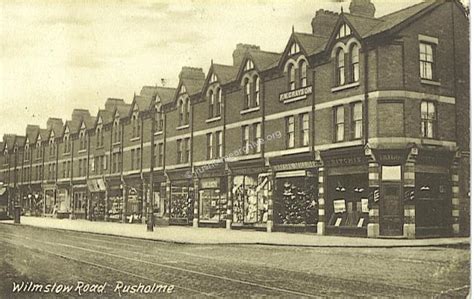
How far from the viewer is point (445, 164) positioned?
798 centimetres

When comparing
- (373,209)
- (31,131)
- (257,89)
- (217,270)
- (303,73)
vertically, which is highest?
(303,73)

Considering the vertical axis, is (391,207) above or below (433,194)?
below

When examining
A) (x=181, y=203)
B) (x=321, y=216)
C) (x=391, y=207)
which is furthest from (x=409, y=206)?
(x=181, y=203)

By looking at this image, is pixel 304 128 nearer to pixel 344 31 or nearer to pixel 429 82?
pixel 344 31

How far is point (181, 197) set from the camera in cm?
992

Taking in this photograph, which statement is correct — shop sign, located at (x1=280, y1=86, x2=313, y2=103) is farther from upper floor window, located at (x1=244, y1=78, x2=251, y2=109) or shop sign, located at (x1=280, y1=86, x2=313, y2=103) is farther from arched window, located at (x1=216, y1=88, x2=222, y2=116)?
arched window, located at (x1=216, y1=88, x2=222, y2=116)

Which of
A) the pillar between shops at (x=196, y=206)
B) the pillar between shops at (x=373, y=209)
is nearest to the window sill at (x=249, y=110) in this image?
the pillar between shops at (x=196, y=206)

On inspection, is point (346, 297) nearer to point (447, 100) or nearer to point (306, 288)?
point (306, 288)

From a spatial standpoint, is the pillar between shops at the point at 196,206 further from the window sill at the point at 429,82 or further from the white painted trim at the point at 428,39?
the white painted trim at the point at 428,39

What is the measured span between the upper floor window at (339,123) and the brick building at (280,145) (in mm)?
19

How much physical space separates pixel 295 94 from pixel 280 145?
78 centimetres

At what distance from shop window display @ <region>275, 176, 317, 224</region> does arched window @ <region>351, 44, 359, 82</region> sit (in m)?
1.86

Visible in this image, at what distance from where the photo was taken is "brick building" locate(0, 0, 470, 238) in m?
8.54

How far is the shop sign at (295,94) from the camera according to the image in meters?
9.41
